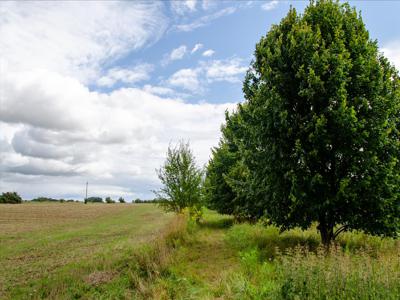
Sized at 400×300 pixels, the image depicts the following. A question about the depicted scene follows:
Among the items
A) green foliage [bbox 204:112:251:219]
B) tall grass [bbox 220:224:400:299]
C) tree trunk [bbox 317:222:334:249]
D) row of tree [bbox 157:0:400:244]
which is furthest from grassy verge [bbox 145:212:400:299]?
green foliage [bbox 204:112:251:219]

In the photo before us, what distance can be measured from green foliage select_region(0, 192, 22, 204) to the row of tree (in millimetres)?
95096

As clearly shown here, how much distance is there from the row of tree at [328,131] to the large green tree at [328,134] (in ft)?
0.11

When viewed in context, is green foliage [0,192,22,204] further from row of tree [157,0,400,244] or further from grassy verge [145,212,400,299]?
row of tree [157,0,400,244]

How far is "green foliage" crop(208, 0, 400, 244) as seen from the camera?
35.7ft

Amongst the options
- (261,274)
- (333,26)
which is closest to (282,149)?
(261,274)

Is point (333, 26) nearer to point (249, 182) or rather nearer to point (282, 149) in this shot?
point (282, 149)

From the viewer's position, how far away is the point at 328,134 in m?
11.0

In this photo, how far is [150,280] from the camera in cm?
1045

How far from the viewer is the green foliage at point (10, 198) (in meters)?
89.2

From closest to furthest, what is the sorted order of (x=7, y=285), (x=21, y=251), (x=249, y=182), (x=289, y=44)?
(x=7, y=285) < (x=289, y=44) < (x=249, y=182) < (x=21, y=251)

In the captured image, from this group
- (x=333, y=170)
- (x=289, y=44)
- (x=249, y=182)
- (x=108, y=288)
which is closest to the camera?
(x=108, y=288)

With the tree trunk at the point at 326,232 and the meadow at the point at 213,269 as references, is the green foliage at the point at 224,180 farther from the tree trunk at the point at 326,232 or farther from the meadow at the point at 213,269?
the tree trunk at the point at 326,232

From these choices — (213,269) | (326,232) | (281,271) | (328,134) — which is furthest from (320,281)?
(326,232)

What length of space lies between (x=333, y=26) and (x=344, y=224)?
7688 mm
